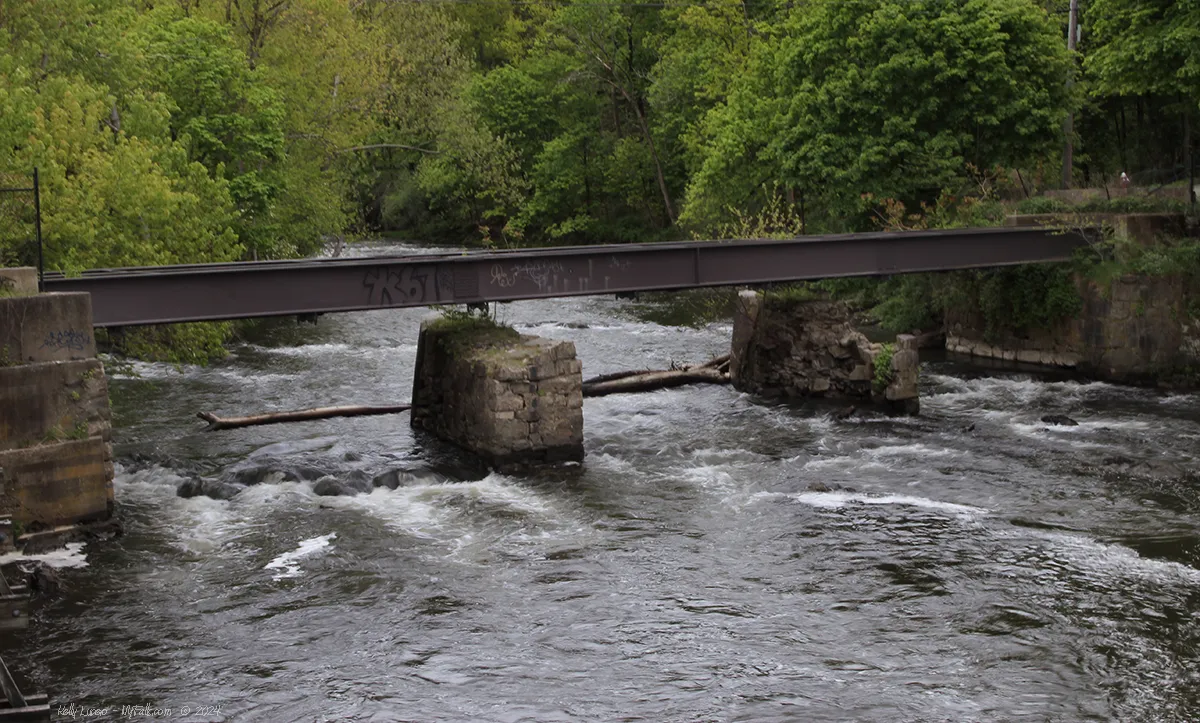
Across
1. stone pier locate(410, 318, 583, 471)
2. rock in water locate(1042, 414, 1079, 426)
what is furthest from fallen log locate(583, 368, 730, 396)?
rock in water locate(1042, 414, 1079, 426)

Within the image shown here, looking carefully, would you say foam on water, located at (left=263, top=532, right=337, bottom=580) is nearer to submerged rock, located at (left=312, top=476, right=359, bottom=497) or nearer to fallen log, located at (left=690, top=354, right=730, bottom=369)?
submerged rock, located at (left=312, top=476, right=359, bottom=497)

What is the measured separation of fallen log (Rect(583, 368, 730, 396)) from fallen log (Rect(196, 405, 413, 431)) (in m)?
4.35

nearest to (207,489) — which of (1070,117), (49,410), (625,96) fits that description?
(49,410)

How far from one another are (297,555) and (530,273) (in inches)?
310

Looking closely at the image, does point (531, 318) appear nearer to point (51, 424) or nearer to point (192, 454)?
point (192, 454)

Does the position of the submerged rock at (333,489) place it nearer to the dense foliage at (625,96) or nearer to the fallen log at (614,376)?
the dense foliage at (625,96)

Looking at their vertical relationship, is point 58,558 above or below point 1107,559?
above

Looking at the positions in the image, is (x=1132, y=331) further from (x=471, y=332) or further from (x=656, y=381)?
(x=471, y=332)

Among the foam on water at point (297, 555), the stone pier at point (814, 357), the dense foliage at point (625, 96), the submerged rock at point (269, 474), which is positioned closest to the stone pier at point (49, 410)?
A: the foam on water at point (297, 555)

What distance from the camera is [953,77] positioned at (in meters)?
35.7

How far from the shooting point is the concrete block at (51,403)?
55.0 ft

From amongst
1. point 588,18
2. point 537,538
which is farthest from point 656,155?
point 537,538

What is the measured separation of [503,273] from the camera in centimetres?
2280

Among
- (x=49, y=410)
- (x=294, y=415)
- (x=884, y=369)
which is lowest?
(x=294, y=415)
